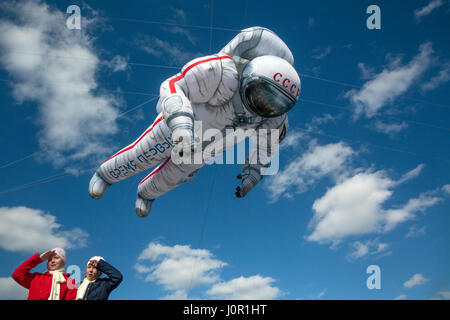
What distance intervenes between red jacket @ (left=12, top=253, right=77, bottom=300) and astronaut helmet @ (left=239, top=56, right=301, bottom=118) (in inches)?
117

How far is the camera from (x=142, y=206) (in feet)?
21.9

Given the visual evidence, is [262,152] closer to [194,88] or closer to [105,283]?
[194,88]

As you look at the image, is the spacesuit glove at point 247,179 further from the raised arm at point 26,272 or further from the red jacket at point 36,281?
the raised arm at point 26,272

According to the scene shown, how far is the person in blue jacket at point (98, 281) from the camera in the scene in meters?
3.20

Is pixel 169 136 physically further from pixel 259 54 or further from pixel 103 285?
pixel 103 285

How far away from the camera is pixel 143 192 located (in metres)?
6.61

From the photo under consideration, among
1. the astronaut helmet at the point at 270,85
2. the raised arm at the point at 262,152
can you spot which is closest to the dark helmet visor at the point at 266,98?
→ the astronaut helmet at the point at 270,85

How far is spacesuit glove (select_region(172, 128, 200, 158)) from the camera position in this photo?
4.01 metres

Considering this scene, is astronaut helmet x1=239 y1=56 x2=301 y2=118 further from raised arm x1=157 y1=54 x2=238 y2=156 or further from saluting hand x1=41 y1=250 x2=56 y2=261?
saluting hand x1=41 y1=250 x2=56 y2=261

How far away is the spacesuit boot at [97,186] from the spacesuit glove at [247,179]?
7.95ft

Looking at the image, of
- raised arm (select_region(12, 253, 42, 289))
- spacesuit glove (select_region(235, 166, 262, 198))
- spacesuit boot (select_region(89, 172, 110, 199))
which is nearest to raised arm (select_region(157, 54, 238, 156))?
spacesuit glove (select_region(235, 166, 262, 198))

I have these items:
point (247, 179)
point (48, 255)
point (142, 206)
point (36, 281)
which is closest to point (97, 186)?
point (142, 206)
